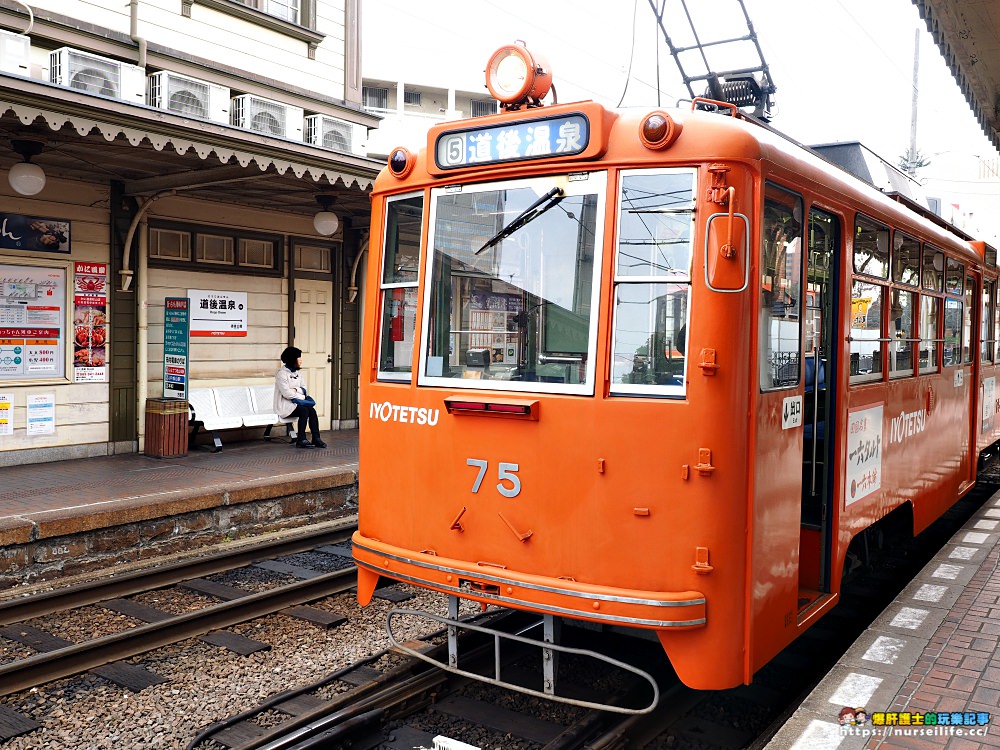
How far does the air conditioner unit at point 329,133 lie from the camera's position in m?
12.2

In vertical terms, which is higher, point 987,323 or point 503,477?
point 987,323

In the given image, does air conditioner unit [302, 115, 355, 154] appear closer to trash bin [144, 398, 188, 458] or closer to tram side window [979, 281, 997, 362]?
trash bin [144, 398, 188, 458]

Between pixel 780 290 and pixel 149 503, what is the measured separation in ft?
19.9

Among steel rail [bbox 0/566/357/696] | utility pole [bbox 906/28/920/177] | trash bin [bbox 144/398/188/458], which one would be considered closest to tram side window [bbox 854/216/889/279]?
steel rail [bbox 0/566/357/696]

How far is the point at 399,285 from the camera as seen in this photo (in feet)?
15.0

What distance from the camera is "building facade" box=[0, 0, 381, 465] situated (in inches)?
352

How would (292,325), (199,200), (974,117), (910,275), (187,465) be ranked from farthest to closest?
1. (292,325)
2. (199,200)
3. (187,465)
4. (974,117)
5. (910,275)

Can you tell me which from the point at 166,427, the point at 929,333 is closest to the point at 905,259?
the point at 929,333

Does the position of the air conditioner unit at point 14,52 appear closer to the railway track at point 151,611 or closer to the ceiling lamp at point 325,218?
the ceiling lamp at point 325,218

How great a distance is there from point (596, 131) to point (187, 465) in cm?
775

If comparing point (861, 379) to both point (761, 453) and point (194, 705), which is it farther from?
point (194, 705)

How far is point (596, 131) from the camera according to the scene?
3857 millimetres

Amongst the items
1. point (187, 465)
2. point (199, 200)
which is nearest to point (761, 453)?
point (187, 465)

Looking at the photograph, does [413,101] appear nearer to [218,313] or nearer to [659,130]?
[218,313]
